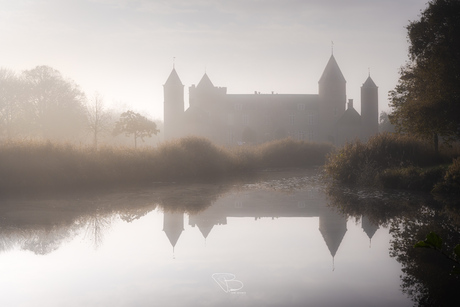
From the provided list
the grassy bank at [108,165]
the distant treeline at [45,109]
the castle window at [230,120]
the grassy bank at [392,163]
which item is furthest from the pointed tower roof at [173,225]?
the castle window at [230,120]

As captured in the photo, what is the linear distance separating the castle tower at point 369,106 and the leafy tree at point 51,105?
40368mm

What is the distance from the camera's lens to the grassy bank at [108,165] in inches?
747

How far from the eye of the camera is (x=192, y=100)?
250 ft

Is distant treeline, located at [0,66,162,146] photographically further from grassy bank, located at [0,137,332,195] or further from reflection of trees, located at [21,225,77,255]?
reflection of trees, located at [21,225,77,255]

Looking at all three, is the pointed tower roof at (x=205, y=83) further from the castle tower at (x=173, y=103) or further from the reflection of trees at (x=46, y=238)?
the reflection of trees at (x=46, y=238)

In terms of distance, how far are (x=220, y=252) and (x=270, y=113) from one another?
2791 inches

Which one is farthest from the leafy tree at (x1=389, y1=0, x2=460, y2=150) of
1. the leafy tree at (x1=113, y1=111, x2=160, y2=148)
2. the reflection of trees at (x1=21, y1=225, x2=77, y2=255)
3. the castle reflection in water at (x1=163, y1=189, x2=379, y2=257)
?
the leafy tree at (x1=113, y1=111, x2=160, y2=148)

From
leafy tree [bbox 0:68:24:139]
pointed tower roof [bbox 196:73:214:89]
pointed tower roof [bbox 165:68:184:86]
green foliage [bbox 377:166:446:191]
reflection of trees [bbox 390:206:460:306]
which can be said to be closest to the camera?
reflection of trees [bbox 390:206:460:306]

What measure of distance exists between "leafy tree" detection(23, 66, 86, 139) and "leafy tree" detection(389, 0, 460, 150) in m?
36.1

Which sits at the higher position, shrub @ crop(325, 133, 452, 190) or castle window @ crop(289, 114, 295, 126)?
castle window @ crop(289, 114, 295, 126)

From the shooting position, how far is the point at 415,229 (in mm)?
9695

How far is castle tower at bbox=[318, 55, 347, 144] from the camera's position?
74125mm

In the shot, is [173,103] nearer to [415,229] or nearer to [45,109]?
[45,109]

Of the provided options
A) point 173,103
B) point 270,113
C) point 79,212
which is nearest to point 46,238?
point 79,212
